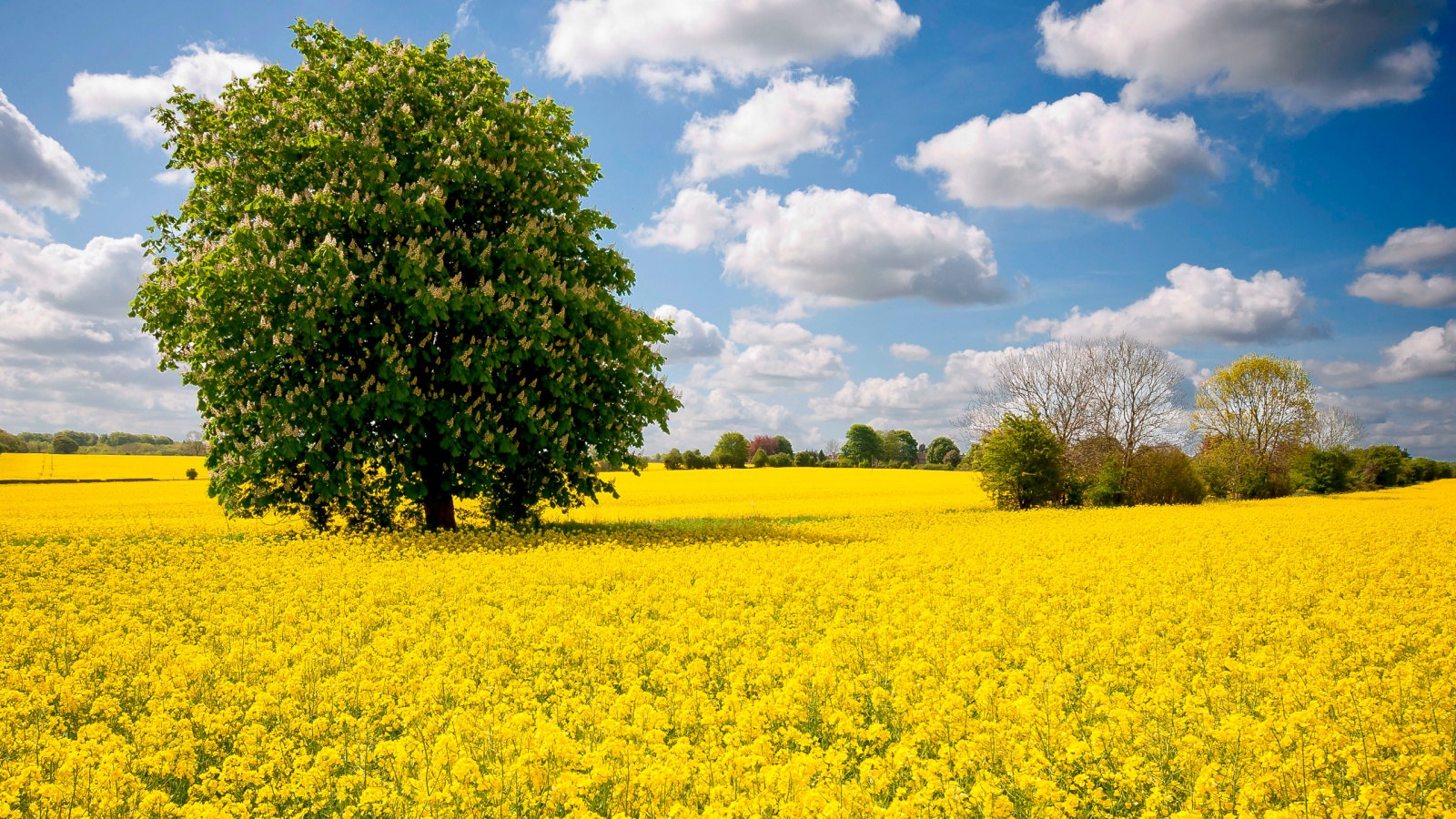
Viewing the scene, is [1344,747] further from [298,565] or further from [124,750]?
[298,565]

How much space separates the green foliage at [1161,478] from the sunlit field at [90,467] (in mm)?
55778

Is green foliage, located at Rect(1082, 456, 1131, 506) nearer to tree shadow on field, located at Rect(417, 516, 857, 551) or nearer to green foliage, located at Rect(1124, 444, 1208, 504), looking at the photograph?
green foliage, located at Rect(1124, 444, 1208, 504)

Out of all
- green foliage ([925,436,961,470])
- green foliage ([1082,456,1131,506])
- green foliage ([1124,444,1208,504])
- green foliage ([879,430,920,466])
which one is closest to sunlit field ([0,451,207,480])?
green foliage ([1082,456,1131,506])

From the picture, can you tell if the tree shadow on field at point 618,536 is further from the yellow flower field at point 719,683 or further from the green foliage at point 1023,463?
A: the green foliage at point 1023,463

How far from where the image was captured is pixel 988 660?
7363mm

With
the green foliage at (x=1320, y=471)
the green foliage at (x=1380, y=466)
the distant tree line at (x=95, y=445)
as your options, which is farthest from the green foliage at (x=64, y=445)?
the green foliage at (x=1380, y=466)

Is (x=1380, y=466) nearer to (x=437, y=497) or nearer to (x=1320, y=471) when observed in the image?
(x=1320, y=471)

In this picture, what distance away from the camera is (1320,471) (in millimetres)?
51719

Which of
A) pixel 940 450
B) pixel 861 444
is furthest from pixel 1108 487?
pixel 940 450

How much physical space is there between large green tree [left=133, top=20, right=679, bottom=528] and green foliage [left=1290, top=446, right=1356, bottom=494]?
51.2 m

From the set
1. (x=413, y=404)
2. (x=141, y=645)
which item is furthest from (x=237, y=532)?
(x=141, y=645)

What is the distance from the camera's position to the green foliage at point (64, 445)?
7600cm

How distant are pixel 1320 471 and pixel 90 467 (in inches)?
3405

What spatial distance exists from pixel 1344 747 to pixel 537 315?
623 inches
